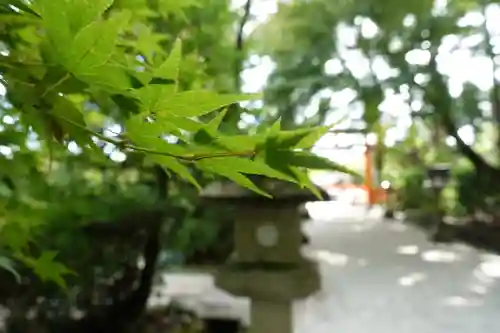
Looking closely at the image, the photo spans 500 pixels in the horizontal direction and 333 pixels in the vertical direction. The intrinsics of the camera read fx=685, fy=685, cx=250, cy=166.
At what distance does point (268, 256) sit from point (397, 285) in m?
1.82

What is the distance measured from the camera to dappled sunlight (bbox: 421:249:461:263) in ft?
12.0

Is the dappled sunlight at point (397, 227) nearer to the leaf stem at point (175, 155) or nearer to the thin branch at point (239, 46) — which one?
the thin branch at point (239, 46)

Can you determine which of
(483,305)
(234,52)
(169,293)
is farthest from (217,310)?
(483,305)

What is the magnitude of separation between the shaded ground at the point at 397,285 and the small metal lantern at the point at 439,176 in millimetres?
445

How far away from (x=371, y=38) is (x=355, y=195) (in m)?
3.30

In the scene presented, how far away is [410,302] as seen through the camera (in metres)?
2.73

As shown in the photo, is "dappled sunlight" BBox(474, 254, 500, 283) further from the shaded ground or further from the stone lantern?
the stone lantern

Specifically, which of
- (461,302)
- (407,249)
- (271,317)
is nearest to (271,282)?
(271,317)

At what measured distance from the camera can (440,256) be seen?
375cm

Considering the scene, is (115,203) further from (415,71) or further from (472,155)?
(472,155)

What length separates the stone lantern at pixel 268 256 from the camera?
1.31 meters

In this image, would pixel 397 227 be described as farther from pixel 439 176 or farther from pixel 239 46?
pixel 239 46

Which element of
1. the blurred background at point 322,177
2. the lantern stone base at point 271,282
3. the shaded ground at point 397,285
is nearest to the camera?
the blurred background at point 322,177

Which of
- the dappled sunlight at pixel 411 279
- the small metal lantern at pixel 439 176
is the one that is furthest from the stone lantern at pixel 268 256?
the small metal lantern at pixel 439 176
